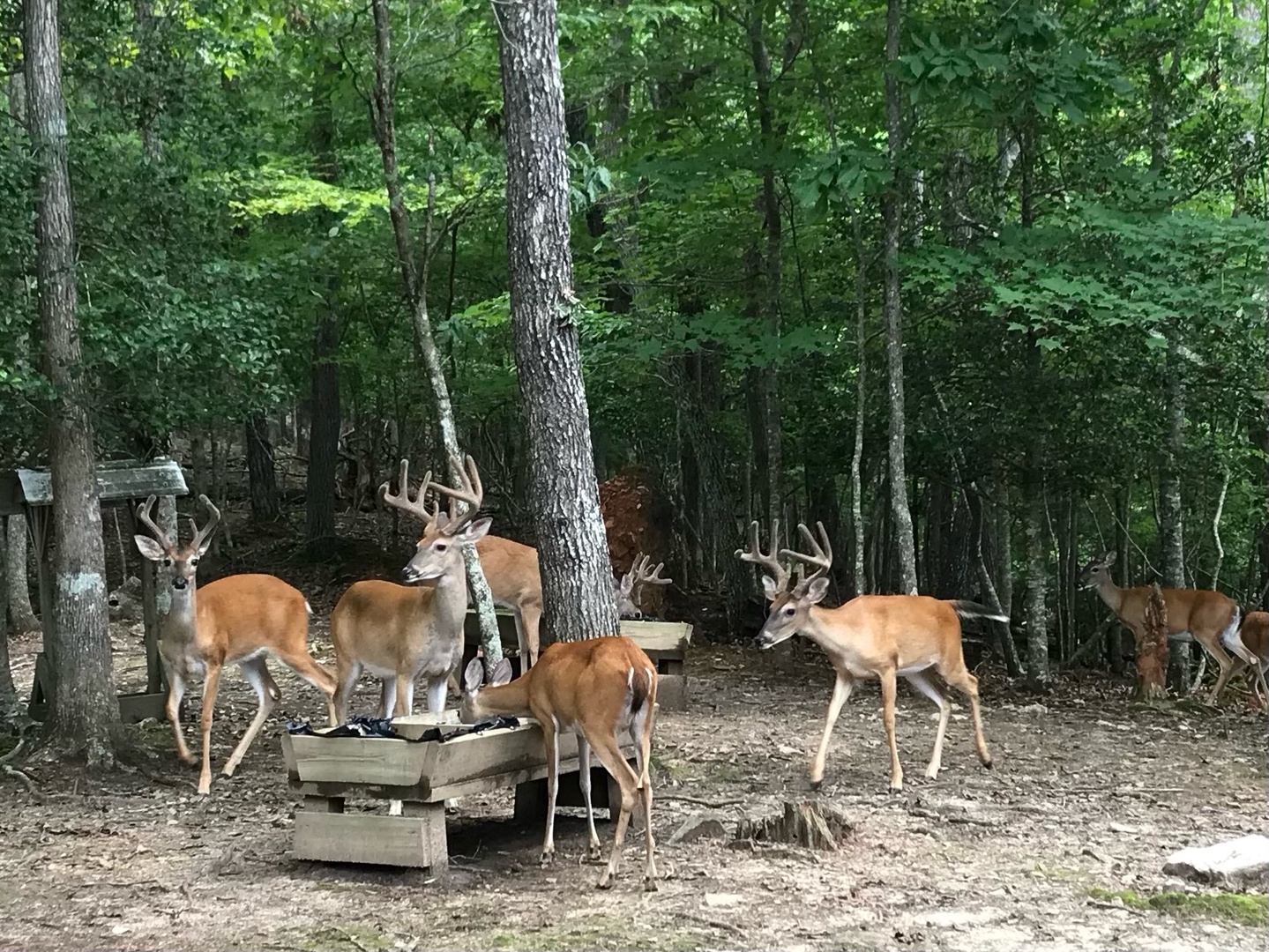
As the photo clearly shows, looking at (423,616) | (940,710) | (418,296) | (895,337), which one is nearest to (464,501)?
(423,616)

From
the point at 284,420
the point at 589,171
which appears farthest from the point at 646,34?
the point at 284,420

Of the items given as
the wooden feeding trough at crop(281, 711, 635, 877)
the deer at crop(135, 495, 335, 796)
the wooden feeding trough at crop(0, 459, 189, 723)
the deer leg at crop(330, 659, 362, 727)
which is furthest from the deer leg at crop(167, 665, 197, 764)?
the wooden feeding trough at crop(281, 711, 635, 877)

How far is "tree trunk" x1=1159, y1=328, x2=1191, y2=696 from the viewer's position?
38.1 feet

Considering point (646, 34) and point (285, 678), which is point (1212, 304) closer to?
point (646, 34)

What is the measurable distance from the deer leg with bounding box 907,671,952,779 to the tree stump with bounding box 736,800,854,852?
79.3 inches

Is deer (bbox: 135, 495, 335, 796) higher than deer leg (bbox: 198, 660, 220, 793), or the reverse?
deer (bbox: 135, 495, 335, 796)

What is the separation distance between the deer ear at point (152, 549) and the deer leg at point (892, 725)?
480cm

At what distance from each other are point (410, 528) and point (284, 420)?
11507mm

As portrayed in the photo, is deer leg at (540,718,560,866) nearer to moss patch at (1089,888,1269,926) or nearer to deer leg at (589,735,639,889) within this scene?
deer leg at (589,735,639,889)

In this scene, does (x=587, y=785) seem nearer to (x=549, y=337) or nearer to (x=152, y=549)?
(x=549, y=337)

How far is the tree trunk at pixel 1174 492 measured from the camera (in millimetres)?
11617

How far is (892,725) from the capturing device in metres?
8.45

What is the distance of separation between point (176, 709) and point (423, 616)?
2023 millimetres

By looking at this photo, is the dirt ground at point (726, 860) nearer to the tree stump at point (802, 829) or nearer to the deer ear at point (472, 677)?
the tree stump at point (802, 829)
